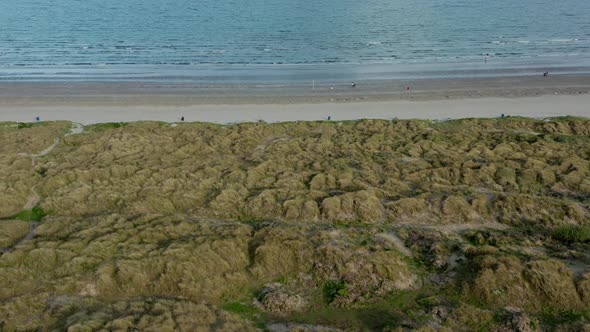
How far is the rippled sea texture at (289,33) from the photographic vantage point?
187ft

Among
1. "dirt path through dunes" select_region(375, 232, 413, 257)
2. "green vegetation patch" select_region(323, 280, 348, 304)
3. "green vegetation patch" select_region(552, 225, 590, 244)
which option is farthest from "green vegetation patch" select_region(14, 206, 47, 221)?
"green vegetation patch" select_region(552, 225, 590, 244)

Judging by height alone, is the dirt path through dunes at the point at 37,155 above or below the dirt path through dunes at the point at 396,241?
above

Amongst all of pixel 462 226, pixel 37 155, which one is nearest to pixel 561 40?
pixel 462 226

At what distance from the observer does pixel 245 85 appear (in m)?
43.3

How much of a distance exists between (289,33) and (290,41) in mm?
6914

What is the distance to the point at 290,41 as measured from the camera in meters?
65.8

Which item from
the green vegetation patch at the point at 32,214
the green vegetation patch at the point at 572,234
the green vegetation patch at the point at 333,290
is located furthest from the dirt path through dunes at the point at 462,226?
the green vegetation patch at the point at 32,214

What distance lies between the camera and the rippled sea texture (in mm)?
57062

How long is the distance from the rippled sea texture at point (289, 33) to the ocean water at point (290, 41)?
7.2 inches

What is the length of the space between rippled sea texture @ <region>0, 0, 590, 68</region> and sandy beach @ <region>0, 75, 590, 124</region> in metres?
12.6

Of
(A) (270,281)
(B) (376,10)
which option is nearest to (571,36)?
(B) (376,10)

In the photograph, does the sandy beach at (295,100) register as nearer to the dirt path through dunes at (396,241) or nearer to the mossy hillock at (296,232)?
the mossy hillock at (296,232)

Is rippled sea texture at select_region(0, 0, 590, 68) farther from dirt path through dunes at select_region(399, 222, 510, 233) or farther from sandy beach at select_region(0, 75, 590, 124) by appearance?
dirt path through dunes at select_region(399, 222, 510, 233)

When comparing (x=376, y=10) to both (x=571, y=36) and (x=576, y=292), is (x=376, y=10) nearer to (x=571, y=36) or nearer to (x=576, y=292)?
(x=571, y=36)
